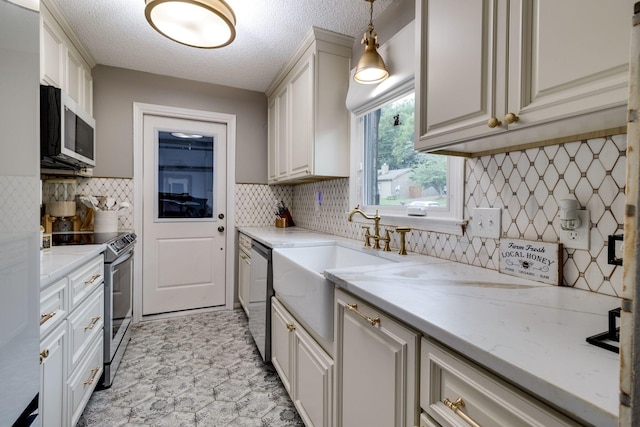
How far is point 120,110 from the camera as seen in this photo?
2.89 metres

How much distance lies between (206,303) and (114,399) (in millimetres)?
1479

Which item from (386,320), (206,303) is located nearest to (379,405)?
(386,320)

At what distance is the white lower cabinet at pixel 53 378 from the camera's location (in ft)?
3.92

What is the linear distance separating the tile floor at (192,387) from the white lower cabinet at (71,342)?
20cm

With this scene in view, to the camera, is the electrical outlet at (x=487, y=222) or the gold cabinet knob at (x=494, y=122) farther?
the electrical outlet at (x=487, y=222)

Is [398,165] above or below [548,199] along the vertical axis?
above

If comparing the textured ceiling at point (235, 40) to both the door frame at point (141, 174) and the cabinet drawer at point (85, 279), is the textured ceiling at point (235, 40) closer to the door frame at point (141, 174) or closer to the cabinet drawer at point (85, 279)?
the door frame at point (141, 174)

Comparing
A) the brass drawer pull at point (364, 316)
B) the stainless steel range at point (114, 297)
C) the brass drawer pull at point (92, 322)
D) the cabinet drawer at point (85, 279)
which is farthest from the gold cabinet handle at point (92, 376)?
the brass drawer pull at point (364, 316)

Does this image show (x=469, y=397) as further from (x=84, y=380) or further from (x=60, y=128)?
(x=60, y=128)

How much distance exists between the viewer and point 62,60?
7.19 ft

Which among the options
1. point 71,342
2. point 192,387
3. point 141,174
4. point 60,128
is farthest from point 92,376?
point 141,174

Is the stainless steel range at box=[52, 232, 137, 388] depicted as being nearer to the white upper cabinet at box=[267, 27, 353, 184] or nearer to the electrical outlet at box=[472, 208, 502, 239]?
the white upper cabinet at box=[267, 27, 353, 184]

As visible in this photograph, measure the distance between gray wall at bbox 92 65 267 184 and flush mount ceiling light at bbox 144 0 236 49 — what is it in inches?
58.1

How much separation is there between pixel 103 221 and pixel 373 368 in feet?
8.44
